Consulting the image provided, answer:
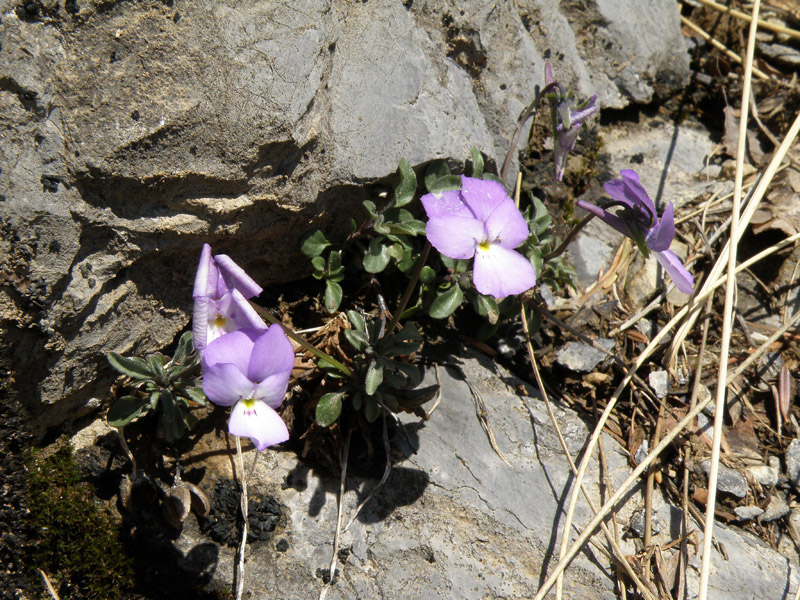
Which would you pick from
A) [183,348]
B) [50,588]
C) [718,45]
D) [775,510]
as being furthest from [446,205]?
[718,45]

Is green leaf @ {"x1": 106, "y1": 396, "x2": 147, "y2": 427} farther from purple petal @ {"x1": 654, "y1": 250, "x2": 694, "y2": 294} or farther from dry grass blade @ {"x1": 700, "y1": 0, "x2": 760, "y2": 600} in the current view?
dry grass blade @ {"x1": 700, "y1": 0, "x2": 760, "y2": 600}

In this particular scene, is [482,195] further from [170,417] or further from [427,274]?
[170,417]

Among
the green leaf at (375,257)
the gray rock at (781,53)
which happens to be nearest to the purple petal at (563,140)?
the green leaf at (375,257)

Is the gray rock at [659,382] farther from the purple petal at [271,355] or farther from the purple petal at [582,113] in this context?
the purple petal at [271,355]

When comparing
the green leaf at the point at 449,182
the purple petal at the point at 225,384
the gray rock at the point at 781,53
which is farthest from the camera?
the gray rock at the point at 781,53

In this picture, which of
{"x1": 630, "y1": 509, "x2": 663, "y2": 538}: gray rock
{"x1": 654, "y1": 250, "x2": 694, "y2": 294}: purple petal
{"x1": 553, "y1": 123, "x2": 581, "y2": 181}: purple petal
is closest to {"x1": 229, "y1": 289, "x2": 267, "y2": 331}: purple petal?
{"x1": 654, "y1": 250, "x2": 694, "y2": 294}: purple petal

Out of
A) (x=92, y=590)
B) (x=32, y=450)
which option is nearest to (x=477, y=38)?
(x=32, y=450)
